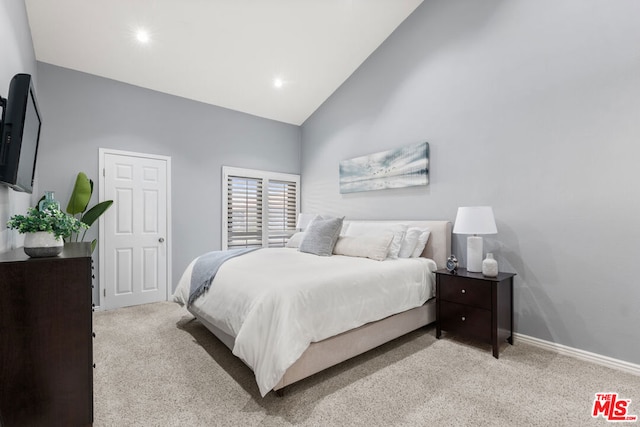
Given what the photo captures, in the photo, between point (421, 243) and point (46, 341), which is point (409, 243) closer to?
point (421, 243)

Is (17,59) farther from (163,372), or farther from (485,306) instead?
(485,306)

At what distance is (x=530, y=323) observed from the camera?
9.16 ft

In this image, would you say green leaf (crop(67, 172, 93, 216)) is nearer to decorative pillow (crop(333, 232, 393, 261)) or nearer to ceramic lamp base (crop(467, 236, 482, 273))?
decorative pillow (crop(333, 232, 393, 261))

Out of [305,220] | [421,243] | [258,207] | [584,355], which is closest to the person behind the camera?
[584,355]

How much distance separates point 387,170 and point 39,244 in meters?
3.44

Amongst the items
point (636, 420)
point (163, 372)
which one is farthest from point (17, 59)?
point (636, 420)

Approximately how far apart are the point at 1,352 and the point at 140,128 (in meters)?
3.29

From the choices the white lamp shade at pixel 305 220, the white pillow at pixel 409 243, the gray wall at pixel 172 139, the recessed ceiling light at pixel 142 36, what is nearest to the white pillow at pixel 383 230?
the white pillow at pixel 409 243

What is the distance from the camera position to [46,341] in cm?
147

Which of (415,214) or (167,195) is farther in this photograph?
(167,195)

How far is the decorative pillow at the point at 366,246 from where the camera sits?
311cm

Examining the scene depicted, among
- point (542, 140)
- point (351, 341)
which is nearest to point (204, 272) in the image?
point (351, 341)

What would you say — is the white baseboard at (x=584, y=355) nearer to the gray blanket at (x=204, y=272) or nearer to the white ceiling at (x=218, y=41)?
the gray blanket at (x=204, y=272)

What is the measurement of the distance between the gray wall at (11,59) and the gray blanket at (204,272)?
Result: 128cm
